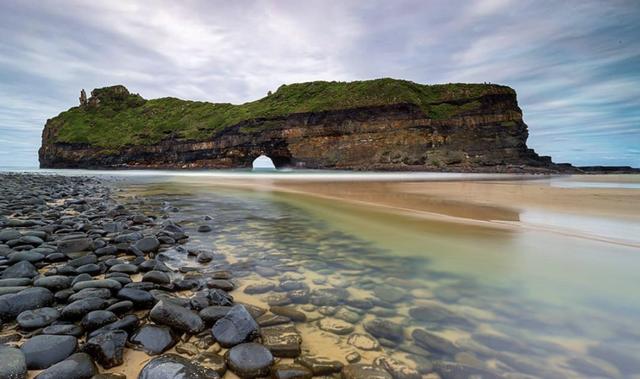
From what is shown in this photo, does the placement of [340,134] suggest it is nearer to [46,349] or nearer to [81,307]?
[81,307]

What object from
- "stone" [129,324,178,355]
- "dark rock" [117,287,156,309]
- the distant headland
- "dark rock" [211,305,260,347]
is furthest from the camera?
the distant headland

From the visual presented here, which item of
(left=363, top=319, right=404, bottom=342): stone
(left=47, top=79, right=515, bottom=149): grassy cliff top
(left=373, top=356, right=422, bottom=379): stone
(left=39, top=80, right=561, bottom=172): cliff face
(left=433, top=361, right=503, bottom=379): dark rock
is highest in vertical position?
(left=47, top=79, right=515, bottom=149): grassy cliff top

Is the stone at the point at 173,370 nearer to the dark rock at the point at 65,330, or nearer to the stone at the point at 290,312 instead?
the dark rock at the point at 65,330

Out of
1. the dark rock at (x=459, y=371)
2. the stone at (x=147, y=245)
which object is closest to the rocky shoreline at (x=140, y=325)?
the dark rock at (x=459, y=371)

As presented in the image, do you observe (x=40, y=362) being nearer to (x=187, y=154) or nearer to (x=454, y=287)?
(x=454, y=287)

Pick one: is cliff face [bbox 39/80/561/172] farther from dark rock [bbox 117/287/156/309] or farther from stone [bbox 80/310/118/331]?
stone [bbox 80/310/118/331]

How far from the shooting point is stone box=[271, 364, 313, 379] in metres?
2.06

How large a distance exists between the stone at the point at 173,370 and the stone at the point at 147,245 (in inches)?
130

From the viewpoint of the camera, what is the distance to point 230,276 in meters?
4.04

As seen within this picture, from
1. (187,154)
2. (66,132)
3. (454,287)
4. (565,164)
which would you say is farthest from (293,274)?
(66,132)

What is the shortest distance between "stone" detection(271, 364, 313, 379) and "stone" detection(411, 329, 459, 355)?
0.95 m

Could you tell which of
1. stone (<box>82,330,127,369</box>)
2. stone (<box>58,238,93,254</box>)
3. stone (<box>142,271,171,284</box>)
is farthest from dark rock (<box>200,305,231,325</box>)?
stone (<box>58,238,93,254</box>)

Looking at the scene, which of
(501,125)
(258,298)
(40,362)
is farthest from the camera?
(501,125)

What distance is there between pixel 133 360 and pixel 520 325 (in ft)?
10.3
